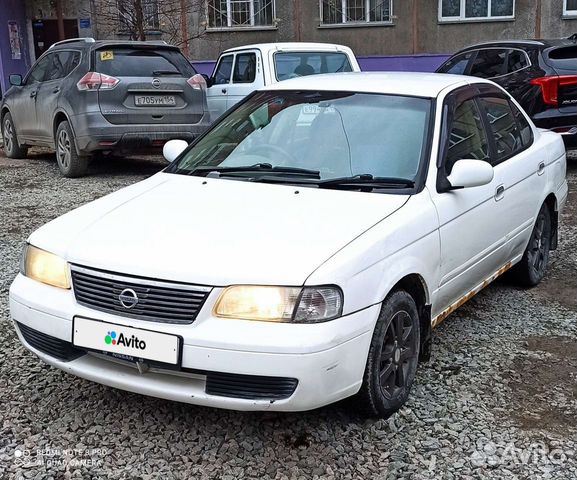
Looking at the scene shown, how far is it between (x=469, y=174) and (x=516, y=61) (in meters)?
7.03

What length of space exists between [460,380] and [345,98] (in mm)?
1703

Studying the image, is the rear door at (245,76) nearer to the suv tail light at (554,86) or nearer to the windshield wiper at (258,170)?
the suv tail light at (554,86)

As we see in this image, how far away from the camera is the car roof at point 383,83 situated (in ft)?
14.3

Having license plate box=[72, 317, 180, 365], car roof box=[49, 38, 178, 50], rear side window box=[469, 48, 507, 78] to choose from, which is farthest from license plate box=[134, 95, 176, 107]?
license plate box=[72, 317, 180, 365]

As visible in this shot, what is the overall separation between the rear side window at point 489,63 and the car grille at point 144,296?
8434mm

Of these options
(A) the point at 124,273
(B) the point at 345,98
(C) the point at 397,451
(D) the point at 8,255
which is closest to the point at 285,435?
(C) the point at 397,451

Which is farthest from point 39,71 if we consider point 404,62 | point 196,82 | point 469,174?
point 404,62

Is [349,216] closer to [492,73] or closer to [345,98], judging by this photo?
[345,98]

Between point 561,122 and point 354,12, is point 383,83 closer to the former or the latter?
point 561,122

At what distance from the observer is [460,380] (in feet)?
12.7

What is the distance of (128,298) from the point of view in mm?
3049

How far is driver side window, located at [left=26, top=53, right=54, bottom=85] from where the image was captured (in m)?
10.6

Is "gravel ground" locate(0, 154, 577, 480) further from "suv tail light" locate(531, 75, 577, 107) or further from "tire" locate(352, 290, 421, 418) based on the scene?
"suv tail light" locate(531, 75, 577, 107)

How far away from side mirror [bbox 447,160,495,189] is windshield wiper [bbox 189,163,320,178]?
70 cm
